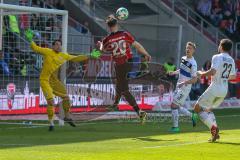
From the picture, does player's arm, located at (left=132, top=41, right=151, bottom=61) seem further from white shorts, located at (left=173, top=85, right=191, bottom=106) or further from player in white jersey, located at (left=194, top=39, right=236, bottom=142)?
player in white jersey, located at (left=194, top=39, right=236, bottom=142)

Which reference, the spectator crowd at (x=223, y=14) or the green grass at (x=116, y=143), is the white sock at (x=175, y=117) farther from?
the spectator crowd at (x=223, y=14)

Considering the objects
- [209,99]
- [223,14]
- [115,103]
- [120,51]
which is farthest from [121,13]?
[223,14]

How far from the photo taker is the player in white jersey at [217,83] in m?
16.4

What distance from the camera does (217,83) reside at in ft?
54.3

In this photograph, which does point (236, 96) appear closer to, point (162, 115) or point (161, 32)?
point (161, 32)

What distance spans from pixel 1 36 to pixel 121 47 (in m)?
4.29

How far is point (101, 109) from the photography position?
22.5 meters

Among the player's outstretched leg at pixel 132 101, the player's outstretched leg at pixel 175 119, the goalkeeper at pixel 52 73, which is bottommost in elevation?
the player's outstretched leg at pixel 175 119

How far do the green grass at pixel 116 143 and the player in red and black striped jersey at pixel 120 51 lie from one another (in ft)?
2.85

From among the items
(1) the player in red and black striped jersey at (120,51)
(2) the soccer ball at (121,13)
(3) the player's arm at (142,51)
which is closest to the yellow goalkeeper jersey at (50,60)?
(1) the player in red and black striped jersey at (120,51)

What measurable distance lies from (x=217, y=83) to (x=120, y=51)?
430cm

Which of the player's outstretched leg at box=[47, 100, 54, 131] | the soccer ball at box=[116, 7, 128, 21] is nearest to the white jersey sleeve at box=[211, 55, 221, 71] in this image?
the player's outstretched leg at box=[47, 100, 54, 131]

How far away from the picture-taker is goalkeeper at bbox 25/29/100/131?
19812mm

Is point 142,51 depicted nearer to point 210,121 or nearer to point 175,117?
point 175,117
